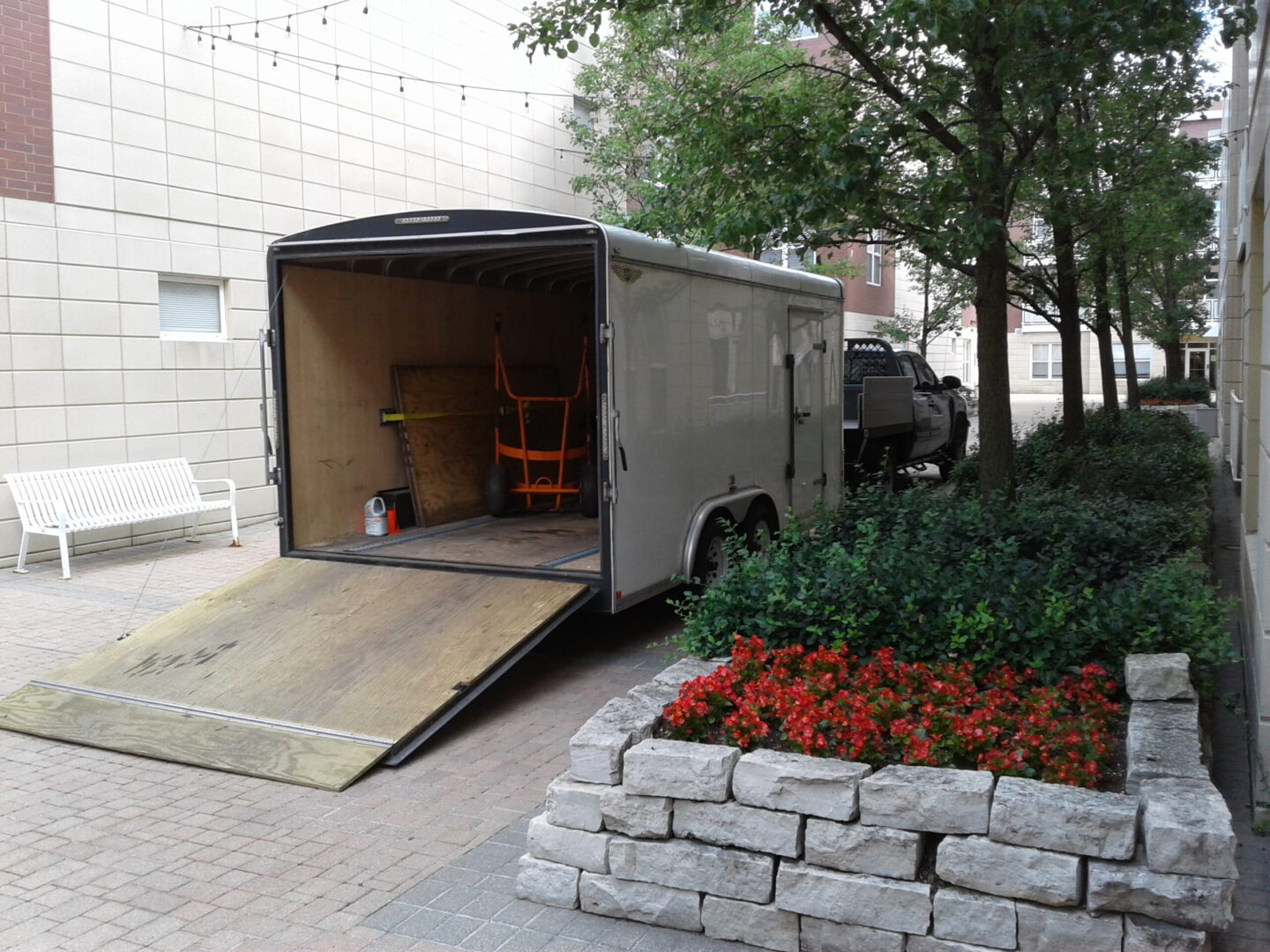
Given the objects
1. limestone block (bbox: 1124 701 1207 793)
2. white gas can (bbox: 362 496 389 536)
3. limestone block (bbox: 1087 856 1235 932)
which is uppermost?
white gas can (bbox: 362 496 389 536)

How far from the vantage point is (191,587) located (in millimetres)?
10500

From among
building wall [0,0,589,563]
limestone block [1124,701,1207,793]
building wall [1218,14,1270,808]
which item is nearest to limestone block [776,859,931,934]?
limestone block [1124,701,1207,793]

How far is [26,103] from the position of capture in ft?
37.4

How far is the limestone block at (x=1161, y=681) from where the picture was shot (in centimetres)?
482

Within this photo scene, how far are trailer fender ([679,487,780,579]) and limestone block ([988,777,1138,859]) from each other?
4.43 metres

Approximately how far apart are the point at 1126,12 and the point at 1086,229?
22.5 feet

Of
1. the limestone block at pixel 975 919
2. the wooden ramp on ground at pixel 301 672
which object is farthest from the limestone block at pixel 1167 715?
the wooden ramp on ground at pixel 301 672

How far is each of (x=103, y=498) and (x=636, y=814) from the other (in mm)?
9339

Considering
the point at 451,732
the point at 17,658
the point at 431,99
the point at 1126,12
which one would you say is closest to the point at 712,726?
the point at 451,732

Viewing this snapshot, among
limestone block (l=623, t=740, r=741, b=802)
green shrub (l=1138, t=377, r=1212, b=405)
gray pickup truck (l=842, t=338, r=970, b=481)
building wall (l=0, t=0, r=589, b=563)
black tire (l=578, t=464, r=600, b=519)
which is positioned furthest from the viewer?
green shrub (l=1138, t=377, r=1212, b=405)

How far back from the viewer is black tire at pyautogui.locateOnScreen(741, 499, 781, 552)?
9.62 m

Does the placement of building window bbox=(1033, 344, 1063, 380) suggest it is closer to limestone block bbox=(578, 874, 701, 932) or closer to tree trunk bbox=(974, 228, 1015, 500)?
tree trunk bbox=(974, 228, 1015, 500)

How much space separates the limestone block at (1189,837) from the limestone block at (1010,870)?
0.76ft

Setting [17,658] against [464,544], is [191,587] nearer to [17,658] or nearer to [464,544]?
[17,658]
